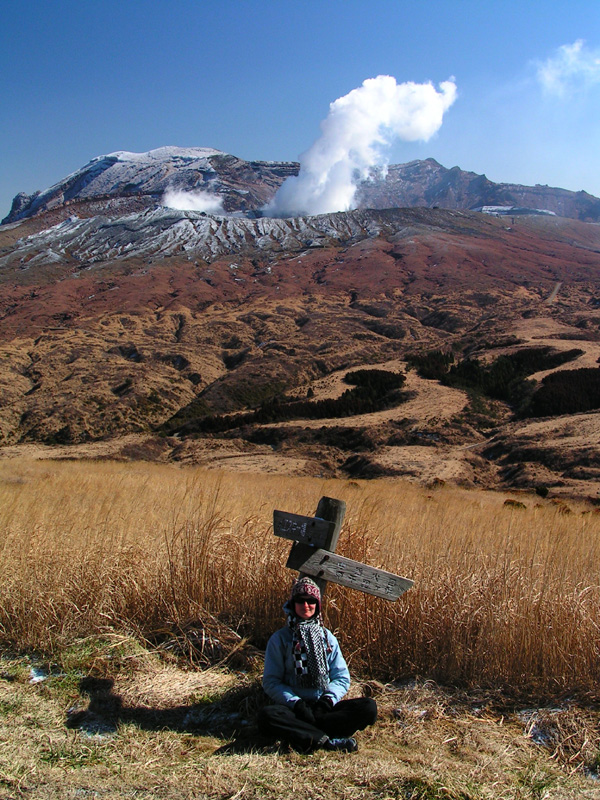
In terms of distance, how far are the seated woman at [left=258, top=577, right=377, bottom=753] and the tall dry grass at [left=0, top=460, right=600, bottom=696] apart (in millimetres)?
784

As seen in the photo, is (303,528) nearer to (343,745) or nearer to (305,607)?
(305,607)

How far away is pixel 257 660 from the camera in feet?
14.1

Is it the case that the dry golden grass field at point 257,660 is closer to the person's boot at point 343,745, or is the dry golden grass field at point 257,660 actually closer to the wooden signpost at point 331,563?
the person's boot at point 343,745

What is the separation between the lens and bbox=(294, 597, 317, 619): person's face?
3604mm

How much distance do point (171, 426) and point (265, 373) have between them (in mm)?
10091

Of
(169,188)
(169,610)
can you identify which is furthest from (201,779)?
(169,188)

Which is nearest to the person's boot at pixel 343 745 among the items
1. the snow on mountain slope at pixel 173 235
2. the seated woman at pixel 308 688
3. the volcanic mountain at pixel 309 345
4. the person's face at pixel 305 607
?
the seated woman at pixel 308 688

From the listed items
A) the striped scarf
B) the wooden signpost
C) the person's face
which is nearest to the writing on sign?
the wooden signpost

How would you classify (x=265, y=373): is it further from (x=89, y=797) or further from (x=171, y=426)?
(x=89, y=797)

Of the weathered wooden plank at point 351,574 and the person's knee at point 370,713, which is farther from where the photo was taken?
the weathered wooden plank at point 351,574

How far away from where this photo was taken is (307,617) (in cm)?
361

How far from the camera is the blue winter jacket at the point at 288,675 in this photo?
3.48 meters

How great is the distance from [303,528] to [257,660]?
1233 mm

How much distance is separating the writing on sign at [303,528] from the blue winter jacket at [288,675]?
61 cm
